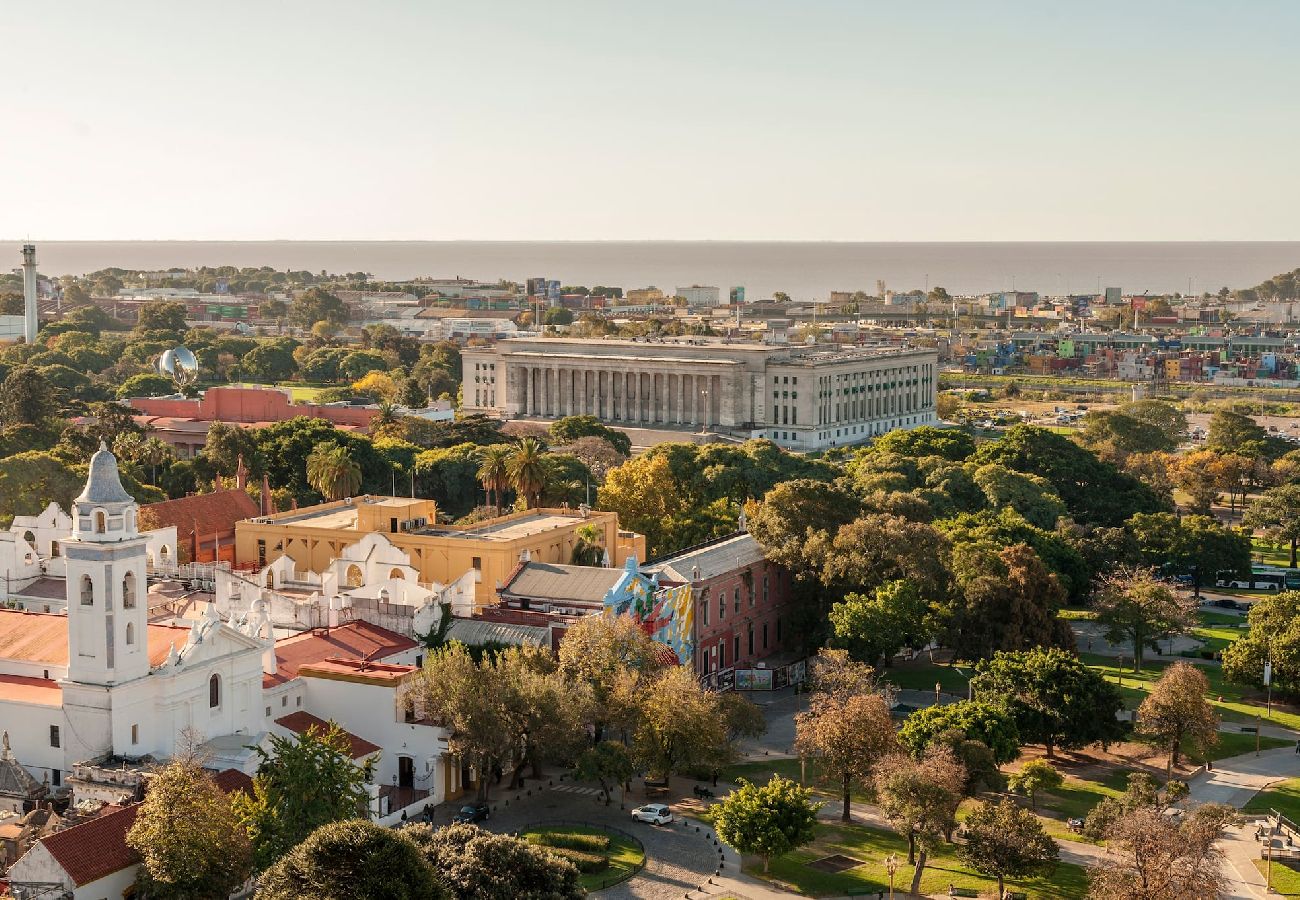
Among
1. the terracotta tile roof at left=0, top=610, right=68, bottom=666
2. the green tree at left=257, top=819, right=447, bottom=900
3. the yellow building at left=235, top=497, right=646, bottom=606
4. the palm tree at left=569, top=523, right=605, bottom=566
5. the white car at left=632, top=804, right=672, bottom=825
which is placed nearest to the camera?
the green tree at left=257, top=819, right=447, bottom=900

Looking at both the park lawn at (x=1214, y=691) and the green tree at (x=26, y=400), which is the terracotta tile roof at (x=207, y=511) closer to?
the park lawn at (x=1214, y=691)

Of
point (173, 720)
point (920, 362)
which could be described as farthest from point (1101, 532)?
point (920, 362)

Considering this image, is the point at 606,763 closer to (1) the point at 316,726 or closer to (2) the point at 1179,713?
(1) the point at 316,726

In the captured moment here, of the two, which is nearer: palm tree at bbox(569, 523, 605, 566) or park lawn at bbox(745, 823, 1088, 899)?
park lawn at bbox(745, 823, 1088, 899)

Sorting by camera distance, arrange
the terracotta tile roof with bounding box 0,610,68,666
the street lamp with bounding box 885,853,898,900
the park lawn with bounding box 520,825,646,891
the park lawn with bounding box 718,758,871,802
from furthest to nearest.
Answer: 1. the park lawn with bounding box 718,758,871,802
2. the terracotta tile roof with bounding box 0,610,68,666
3. the park lawn with bounding box 520,825,646,891
4. the street lamp with bounding box 885,853,898,900

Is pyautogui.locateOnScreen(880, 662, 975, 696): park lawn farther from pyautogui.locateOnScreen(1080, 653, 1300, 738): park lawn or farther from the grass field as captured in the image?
the grass field

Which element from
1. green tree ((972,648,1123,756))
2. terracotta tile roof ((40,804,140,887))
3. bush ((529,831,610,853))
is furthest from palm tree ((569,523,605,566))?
terracotta tile roof ((40,804,140,887))
